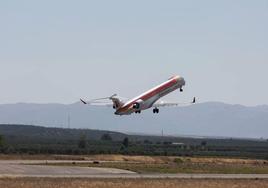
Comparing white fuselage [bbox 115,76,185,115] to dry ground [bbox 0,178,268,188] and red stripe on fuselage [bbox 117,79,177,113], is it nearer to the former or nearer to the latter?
red stripe on fuselage [bbox 117,79,177,113]

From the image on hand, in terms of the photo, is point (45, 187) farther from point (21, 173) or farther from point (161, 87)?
point (161, 87)

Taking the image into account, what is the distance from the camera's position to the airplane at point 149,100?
9488 centimetres

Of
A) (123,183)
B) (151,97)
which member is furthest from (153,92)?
(123,183)

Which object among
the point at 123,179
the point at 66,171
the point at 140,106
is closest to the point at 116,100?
the point at 140,106

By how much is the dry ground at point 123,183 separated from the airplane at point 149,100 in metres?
16.0

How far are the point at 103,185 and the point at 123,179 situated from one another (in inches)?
345

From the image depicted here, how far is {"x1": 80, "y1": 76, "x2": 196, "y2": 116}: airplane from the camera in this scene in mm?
94875

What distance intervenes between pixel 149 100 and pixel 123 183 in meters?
25.5

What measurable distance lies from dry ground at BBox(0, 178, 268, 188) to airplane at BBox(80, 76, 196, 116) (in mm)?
15951

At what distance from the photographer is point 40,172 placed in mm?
90938

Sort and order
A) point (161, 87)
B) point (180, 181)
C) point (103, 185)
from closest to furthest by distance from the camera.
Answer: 1. point (103, 185)
2. point (180, 181)
3. point (161, 87)

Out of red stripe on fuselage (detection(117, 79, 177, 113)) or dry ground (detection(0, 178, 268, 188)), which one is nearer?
dry ground (detection(0, 178, 268, 188))

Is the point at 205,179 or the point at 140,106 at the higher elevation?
the point at 140,106

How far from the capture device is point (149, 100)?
97500 mm
